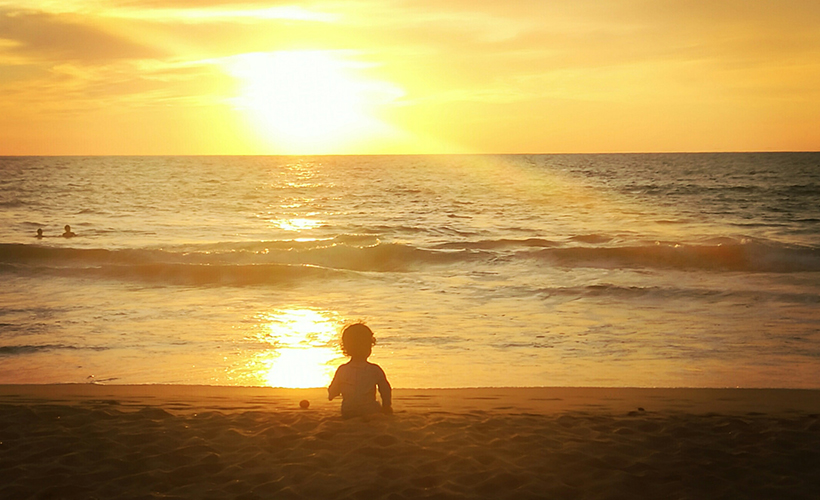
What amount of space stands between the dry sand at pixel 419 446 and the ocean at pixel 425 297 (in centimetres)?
142

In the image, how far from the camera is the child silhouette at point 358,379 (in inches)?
262

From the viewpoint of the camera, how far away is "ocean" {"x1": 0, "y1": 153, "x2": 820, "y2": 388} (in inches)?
381

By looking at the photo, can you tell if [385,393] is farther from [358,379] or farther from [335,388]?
[335,388]

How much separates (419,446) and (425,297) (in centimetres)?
1001

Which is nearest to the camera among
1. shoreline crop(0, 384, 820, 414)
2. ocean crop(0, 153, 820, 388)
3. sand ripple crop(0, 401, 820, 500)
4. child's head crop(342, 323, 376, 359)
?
sand ripple crop(0, 401, 820, 500)

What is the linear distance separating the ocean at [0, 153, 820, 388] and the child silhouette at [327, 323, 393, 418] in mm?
2072

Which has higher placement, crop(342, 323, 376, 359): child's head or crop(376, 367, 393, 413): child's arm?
crop(342, 323, 376, 359): child's head

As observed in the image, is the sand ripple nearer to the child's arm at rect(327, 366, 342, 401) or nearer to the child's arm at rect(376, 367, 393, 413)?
the child's arm at rect(376, 367, 393, 413)

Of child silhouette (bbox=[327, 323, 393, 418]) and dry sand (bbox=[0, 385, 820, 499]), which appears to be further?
child silhouette (bbox=[327, 323, 393, 418])

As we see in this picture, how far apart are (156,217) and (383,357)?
30942mm

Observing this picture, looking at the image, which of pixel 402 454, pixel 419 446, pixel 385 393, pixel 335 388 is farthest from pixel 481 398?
pixel 402 454

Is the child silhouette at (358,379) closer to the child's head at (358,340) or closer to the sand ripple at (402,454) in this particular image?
the child's head at (358,340)

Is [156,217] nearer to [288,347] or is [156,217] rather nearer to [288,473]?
[288,347]

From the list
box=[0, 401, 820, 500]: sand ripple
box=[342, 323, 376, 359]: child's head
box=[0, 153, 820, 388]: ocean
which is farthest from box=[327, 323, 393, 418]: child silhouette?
box=[0, 153, 820, 388]: ocean
